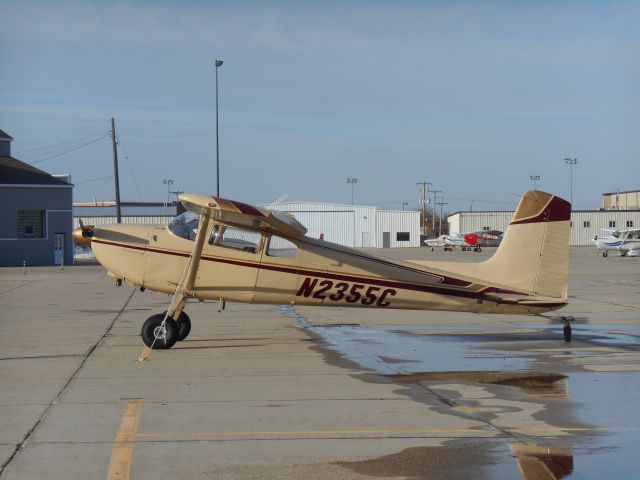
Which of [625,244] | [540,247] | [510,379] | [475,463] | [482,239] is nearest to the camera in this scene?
[475,463]

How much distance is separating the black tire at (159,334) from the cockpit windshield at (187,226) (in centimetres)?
136

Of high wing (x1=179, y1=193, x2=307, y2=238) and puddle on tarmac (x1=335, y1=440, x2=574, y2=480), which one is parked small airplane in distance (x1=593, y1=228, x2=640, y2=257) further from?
puddle on tarmac (x1=335, y1=440, x2=574, y2=480)

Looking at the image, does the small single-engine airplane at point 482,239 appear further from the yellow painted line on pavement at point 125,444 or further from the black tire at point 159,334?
the yellow painted line on pavement at point 125,444

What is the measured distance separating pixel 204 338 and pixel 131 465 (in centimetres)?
857

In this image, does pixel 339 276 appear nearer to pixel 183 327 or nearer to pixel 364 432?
pixel 183 327

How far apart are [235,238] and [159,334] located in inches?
75.2

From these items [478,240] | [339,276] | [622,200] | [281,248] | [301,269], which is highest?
[622,200]

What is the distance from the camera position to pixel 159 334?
13352mm

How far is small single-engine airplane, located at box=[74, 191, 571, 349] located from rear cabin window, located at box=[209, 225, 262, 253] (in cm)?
2

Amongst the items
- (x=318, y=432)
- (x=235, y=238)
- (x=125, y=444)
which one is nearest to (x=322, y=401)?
(x=318, y=432)

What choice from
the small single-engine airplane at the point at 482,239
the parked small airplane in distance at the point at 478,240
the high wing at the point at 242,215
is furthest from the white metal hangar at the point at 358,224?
the high wing at the point at 242,215

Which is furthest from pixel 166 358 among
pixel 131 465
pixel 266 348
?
pixel 131 465

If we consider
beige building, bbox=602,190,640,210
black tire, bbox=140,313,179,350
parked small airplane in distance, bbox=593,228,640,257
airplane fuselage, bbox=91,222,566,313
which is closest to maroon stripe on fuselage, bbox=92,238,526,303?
airplane fuselage, bbox=91,222,566,313

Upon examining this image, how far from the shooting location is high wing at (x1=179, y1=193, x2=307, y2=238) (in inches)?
479
